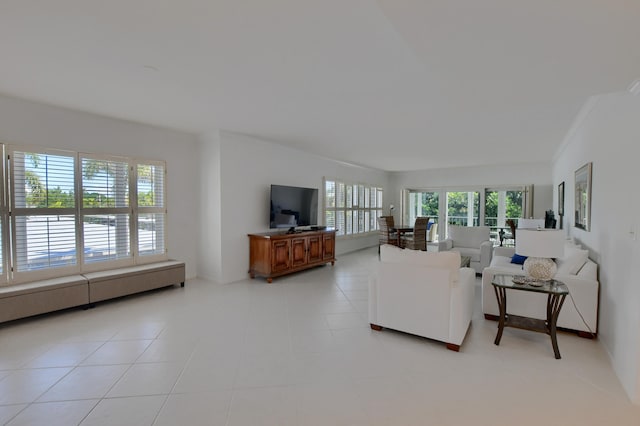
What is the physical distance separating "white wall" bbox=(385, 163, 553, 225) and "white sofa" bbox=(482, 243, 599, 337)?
5.12m

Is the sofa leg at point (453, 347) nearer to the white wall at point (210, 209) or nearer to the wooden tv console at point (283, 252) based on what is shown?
the wooden tv console at point (283, 252)

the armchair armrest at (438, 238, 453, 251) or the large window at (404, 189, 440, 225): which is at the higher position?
the large window at (404, 189, 440, 225)

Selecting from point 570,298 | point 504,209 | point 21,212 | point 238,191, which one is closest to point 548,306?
point 570,298

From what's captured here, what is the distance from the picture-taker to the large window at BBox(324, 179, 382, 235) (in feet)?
25.0

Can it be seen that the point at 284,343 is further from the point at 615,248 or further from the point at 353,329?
the point at 615,248

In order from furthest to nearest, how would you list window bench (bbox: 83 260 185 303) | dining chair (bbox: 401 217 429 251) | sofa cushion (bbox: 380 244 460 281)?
dining chair (bbox: 401 217 429 251)
window bench (bbox: 83 260 185 303)
sofa cushion (bbox: 380 244 460 281)

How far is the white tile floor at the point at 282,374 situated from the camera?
1949 mm

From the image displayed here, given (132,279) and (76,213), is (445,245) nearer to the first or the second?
(132,279)

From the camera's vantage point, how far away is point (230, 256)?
5133mm

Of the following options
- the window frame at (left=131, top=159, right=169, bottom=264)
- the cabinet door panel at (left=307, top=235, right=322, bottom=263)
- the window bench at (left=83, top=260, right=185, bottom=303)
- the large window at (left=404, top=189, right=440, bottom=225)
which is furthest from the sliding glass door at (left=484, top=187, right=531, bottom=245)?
the window frame at (left=131, top=159, right=169, bottom=264)

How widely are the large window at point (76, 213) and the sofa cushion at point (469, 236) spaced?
19.0 ft

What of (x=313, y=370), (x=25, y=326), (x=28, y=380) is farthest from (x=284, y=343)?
(x=25, y=326)

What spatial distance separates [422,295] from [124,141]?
4.61 metres

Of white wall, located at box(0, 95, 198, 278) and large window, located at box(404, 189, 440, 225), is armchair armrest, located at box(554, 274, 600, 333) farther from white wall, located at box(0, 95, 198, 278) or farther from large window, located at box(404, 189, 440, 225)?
large window, located at box(404, 189, 440, 225)
